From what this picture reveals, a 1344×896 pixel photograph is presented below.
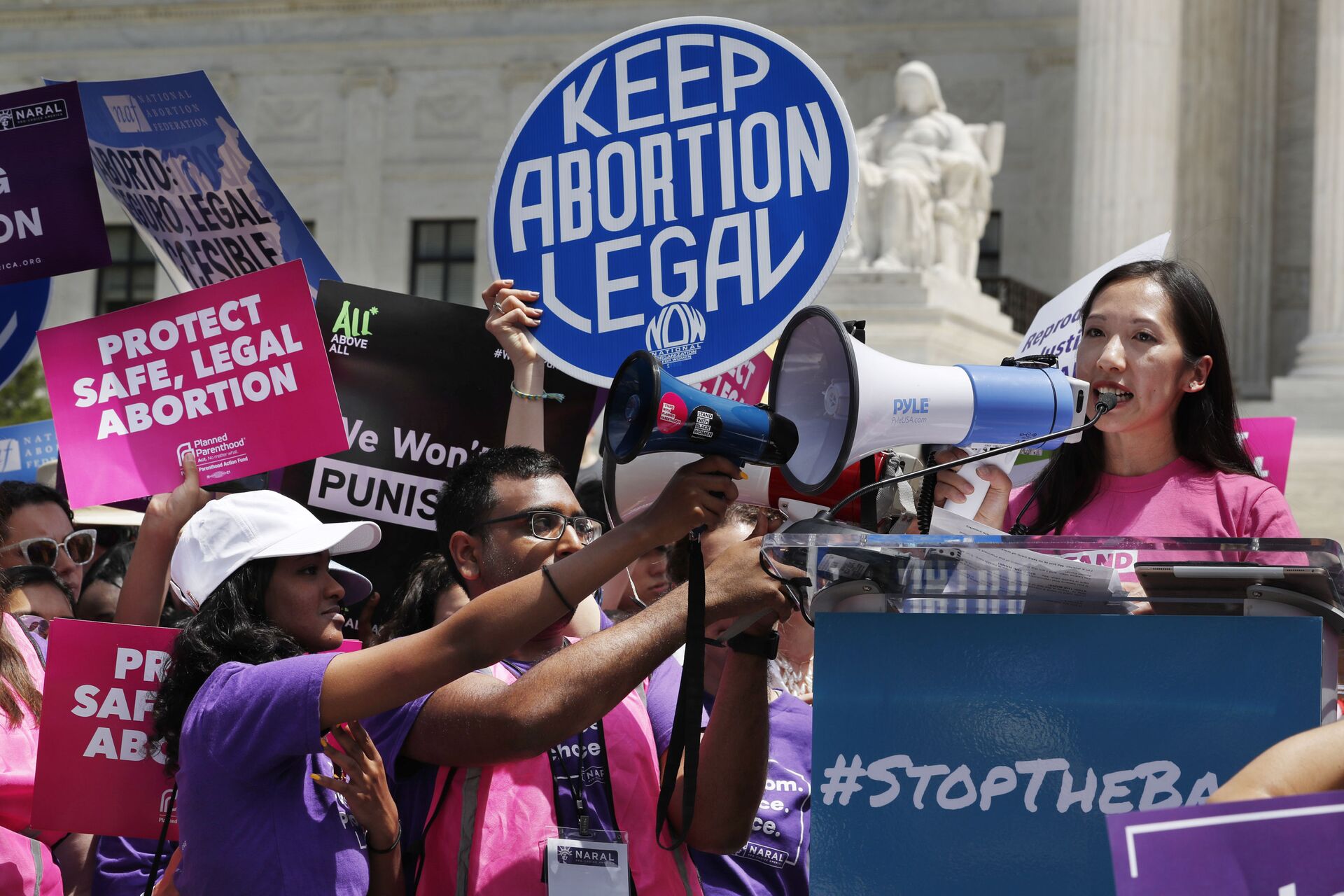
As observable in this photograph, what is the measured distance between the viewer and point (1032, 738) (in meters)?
1.78

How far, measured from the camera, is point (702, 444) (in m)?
2.09

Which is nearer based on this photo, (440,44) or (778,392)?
(778,392)

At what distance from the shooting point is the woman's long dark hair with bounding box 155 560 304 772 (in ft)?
9.47

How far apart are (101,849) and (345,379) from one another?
4.88 ft

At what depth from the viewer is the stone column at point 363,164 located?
86.5 feet

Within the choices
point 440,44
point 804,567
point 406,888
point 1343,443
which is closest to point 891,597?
point 804,567

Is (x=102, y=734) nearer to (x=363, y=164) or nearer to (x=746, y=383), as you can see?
(x=746, y=383)

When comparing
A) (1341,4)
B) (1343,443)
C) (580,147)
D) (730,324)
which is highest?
(1341,4)

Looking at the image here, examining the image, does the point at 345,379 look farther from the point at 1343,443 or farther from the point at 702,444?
the point at 1343,443

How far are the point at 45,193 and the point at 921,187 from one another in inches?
498

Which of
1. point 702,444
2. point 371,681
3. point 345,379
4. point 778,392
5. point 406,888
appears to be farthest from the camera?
point 345,379

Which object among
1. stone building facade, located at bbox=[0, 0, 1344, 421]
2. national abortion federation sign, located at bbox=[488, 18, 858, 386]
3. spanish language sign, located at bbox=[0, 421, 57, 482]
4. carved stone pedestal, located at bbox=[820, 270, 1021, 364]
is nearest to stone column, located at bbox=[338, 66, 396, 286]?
stone building facade, located at bbox=[0, 0, 1344, 421]

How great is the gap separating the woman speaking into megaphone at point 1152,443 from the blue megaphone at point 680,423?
60 centimetres

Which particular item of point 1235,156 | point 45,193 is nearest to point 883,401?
point 45,193
